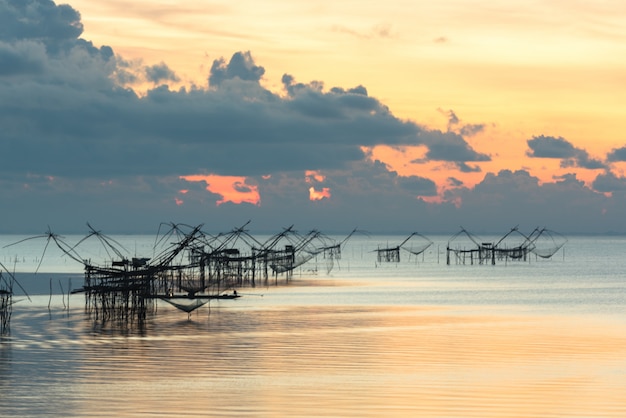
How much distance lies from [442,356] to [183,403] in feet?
28.1

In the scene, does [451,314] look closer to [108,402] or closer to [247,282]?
[108,402]

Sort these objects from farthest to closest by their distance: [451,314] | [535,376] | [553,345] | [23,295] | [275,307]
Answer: [23,295] → [275,307] → [451,314] → [553,345] → [535,376]

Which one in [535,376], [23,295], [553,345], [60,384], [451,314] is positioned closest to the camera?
[60,384]

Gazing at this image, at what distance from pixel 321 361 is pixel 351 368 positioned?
1.36m

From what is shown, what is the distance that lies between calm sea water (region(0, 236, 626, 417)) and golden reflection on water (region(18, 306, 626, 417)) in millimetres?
44

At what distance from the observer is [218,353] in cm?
2458

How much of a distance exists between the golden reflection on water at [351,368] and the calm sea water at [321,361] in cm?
4

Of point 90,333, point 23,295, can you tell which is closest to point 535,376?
point 90,333

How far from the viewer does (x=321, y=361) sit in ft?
74.8

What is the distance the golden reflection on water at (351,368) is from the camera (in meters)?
17.2

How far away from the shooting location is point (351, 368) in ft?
70.9

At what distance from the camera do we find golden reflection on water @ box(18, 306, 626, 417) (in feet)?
56.3

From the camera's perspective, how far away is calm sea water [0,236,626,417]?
56.6 ft

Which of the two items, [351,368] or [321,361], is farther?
[321,361]
